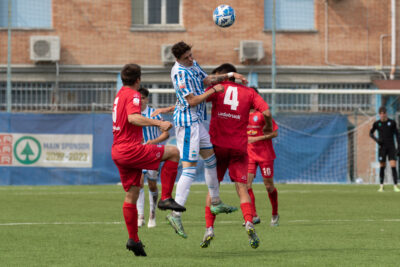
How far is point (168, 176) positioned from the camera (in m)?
9.34

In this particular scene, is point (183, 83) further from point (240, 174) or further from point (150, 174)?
point (150, 174)

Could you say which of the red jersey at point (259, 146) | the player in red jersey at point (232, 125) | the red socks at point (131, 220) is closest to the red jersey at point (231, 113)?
the player in red jersey at point (232, 125)

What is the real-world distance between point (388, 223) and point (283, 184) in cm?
1253

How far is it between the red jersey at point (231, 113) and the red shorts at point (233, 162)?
0.07 metres

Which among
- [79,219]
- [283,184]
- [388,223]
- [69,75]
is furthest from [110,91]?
[388,223]

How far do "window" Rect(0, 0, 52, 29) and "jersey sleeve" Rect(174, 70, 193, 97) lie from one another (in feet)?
69.5

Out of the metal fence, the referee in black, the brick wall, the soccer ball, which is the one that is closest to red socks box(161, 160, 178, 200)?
the soccer ball

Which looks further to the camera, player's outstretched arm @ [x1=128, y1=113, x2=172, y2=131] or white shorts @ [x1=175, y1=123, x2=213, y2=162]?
white shorts @ [x1=175, y1=123, x2=213, y2=162]

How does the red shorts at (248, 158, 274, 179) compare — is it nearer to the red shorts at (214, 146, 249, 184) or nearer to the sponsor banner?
the red shorts at (214, 146, 249, 184)

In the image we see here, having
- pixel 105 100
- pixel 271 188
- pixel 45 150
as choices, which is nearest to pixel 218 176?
pixel 271 188

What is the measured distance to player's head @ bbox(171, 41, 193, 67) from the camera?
9.50 metres

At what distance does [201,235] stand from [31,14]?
818 inches

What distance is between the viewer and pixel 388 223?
12.5 meters

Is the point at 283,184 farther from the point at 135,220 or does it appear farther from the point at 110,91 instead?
the point at 135,220
